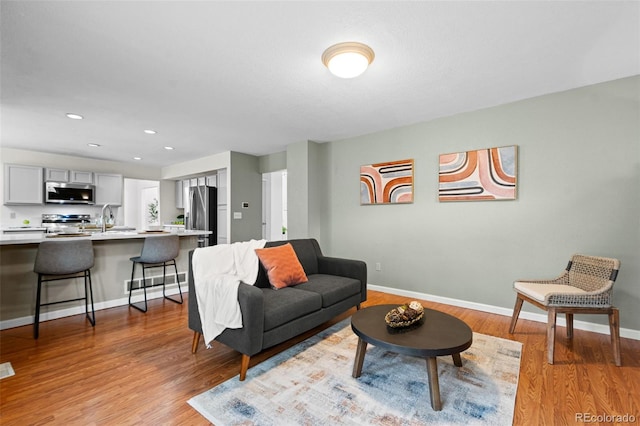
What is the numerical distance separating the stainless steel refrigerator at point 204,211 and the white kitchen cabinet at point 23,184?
2.65 metres

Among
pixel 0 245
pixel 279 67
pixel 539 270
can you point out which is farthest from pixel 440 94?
pixel 0 245

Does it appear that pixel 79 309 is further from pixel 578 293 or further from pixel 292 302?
pixel 578 293

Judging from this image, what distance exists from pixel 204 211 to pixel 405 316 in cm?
514

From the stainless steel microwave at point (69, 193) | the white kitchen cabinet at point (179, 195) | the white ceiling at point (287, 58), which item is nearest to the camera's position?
the white ceiling at point (287, 58)

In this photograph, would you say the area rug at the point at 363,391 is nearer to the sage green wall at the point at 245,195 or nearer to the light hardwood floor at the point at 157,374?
the light hardwood floor at the point at 157,374

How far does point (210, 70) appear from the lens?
2.46m

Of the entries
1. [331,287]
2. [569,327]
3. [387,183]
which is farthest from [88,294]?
[569,327]

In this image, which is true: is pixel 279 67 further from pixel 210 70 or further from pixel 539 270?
pixel 539 270

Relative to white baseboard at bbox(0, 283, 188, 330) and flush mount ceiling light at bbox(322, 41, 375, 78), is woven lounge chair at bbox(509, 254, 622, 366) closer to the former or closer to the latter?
flush mount ceiling light at bbox(322, 41, 375, 78)

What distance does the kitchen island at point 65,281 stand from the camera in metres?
2.77

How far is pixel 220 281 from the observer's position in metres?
2.03

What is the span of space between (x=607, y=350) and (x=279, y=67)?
11.9ft

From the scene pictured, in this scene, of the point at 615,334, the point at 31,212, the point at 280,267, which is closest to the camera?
the point at 615,334

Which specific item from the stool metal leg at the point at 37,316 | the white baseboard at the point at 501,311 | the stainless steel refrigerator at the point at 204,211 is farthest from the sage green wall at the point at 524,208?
the stool metal leg at the point at 37,316
